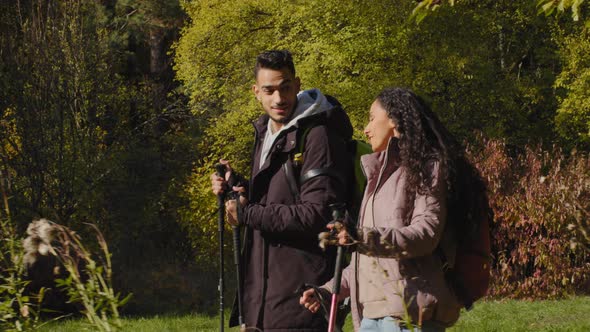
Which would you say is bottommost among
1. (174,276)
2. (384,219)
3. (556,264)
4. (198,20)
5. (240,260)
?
(174,276)

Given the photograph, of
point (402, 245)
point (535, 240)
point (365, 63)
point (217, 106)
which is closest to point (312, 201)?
point (402, 245)

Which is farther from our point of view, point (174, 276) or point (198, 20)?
point (198, 20)

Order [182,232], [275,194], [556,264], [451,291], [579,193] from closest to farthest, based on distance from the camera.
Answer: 1. [451,291]
2. [275,194]
3. [579,193]
4. [556,264]
5. [182,232]

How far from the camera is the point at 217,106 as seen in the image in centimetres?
2859

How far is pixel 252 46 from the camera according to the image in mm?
28516

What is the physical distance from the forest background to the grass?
1.12m

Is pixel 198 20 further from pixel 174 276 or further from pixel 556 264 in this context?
pixel 556 264

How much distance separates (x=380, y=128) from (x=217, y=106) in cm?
2482

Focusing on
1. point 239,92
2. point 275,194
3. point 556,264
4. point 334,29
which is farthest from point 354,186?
point 239,92

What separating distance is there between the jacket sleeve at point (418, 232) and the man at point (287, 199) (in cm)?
65

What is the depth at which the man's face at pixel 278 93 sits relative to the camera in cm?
446

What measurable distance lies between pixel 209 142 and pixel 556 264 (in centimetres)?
1357

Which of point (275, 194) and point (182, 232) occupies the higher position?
point (275, 194)

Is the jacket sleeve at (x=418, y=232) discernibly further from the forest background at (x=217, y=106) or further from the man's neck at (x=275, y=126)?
the forest background at (x=217, y=106)
